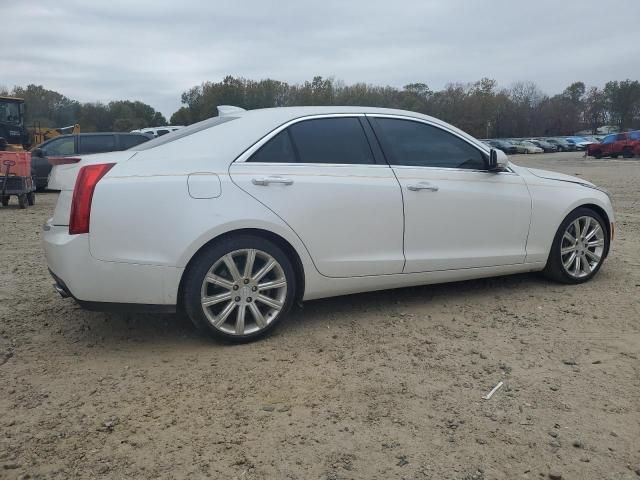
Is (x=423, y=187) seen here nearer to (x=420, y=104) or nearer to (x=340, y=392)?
(x=340, y=392)

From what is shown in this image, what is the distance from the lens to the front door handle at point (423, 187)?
4133 mm

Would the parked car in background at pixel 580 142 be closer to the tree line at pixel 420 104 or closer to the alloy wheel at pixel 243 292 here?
the tree line at pixel 420 104

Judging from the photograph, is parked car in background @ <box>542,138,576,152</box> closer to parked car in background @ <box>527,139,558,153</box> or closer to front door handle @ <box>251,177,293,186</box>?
parked car in background @ <box>527,139,558,153</box>

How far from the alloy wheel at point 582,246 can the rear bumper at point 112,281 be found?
10.9 ft

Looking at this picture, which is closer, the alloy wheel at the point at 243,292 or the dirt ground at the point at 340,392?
the dirt ground at the point at 340,392

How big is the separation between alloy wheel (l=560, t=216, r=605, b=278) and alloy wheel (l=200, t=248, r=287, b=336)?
265 centimetres

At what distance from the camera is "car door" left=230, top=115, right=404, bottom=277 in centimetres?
370

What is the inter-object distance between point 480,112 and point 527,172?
8456cm

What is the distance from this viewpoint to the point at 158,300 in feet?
11.3

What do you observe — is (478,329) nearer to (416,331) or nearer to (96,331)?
(416,331)

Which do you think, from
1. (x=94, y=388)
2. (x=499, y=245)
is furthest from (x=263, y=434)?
(x=499, y=245)

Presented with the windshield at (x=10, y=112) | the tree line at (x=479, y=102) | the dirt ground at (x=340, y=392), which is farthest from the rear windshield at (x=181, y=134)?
the tree line at (x=479, y=102)

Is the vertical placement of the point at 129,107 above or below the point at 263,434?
above

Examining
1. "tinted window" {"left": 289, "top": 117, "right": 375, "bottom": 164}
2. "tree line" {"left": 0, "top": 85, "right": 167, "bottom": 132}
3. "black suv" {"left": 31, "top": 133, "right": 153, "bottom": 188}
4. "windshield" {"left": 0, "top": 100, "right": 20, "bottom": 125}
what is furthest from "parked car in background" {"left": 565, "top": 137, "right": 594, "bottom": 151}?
"tinted window" {"left": 289, "top": 117, "right": 375, "bottom": 164}
